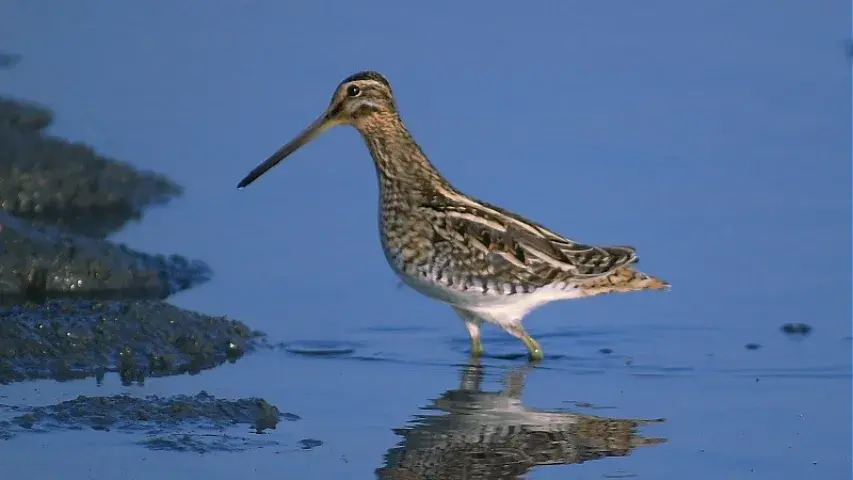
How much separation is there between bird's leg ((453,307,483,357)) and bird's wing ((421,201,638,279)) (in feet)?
1.18

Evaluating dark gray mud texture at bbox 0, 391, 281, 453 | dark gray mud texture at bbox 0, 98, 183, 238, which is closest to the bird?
dark gray mud texture at bbox 0, 391, 281, 453

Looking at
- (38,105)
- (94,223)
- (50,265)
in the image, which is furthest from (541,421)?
(38,105)

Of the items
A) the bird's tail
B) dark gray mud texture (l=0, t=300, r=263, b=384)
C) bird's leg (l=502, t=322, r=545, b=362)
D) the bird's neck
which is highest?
the bird's neck

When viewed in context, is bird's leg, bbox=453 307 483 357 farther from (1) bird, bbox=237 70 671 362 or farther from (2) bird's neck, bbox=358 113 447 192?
(2) bird's neck, bbox=358 113 447 192

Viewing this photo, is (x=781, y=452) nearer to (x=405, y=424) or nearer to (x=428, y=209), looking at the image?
(x=405, y=424)

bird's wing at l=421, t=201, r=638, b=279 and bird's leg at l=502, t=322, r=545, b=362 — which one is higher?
bird's wing at l=421, t=201, r=638, b=279

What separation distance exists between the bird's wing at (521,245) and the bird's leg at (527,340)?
0.97ft

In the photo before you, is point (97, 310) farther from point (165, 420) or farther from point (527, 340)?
point (527, 340)

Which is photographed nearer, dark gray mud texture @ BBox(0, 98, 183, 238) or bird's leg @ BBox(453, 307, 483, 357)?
bird's leg @ BBox(453, 307, 483, 357)

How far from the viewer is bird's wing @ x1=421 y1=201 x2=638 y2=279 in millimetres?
8656

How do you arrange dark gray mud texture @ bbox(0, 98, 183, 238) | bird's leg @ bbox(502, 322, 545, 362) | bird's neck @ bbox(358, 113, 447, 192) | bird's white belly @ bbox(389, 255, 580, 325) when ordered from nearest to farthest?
bird's white belly @ bbox(389, 255, 580, 325)
bird's leg @ bbox(502, 322, 545, 362)
bird's neck @ bbox(358, 113, 447, 192)
dark gray mud texture @ bbox(0, 98, 183, 238)

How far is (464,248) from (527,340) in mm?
529

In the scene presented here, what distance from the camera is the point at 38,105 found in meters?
12.2

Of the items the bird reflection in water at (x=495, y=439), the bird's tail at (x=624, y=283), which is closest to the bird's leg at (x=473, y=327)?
the bird's tail at (x=624, y=283)
